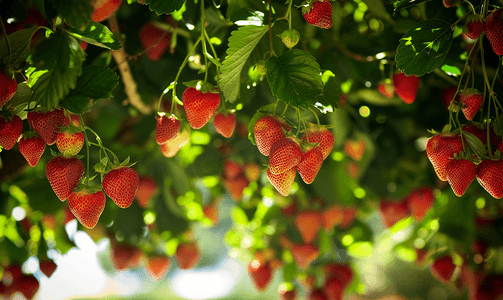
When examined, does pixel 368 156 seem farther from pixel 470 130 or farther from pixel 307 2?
pixel 307 2

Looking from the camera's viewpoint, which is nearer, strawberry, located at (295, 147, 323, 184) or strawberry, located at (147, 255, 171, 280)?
strawberry, located at (295, 147, 323, 184)

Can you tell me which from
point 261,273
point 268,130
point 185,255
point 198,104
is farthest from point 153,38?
point 261,273

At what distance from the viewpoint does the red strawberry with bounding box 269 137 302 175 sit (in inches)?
20.6

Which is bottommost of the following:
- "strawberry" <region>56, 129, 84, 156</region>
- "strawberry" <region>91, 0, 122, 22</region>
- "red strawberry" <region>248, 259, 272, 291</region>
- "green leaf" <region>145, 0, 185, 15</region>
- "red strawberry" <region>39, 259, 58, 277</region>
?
"red strawberry" <region>248, 259, 272, 291</region>

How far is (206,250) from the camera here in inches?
231

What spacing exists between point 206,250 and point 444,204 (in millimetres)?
4862

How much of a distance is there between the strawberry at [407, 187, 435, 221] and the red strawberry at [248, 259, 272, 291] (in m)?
0.61

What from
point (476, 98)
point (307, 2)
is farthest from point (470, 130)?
point (307, 2)

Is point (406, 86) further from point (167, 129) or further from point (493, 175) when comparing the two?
point (167, 129)

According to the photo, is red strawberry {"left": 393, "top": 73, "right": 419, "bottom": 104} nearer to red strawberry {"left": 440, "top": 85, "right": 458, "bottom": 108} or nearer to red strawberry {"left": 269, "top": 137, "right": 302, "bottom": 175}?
red strawberry {"left": 440, "top": 85, "right": 458, "bottom": 108}

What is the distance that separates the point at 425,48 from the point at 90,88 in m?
0.45

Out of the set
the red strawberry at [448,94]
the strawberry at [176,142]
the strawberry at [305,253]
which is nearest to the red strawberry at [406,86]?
the red strawberry at [448,94]

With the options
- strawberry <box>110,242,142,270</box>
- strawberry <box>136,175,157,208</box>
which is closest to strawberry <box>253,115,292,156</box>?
strawberry <box>136,175,157,208</box>

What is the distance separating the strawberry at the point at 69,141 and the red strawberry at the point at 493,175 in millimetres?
561
